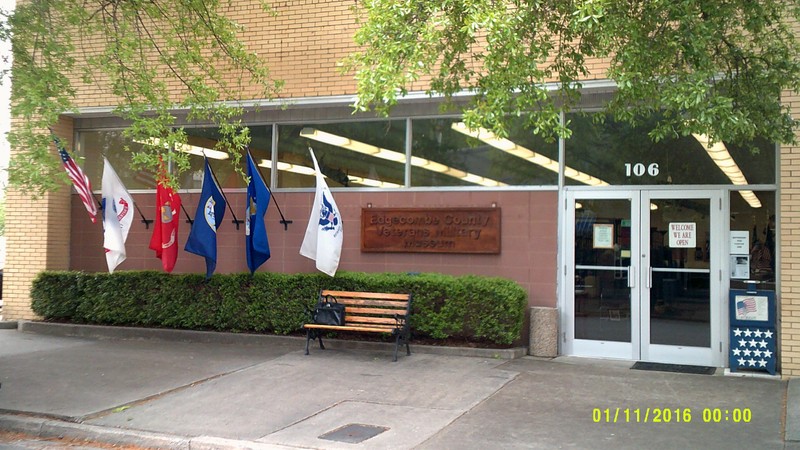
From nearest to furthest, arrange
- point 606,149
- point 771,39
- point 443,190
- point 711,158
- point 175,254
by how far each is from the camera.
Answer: point 771,39 → point 711,158 → point 606,149 → point 443,190 → point 175,254

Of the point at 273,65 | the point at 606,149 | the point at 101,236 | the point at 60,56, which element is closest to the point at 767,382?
the point at 606,149

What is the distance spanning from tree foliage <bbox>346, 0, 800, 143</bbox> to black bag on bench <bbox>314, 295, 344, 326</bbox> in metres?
3.69

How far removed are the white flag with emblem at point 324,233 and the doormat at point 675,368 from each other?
4890mm

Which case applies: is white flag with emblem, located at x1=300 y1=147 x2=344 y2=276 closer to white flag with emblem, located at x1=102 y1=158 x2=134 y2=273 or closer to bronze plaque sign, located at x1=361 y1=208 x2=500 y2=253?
bronze plaque sign, located at x1=361 y1=208 x2=500 y2=253

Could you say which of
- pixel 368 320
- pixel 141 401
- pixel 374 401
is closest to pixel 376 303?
pixel 368 320

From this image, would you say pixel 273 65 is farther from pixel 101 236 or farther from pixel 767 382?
pixel 767 382

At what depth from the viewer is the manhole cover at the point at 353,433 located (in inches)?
267

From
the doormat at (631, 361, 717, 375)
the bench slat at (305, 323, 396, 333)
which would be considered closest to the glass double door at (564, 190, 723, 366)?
the doormat at (631, 361, 717, 375)

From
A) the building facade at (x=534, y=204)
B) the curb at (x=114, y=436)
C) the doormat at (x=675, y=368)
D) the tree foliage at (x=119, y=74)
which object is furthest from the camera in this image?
the building facade at (x=534, y=204)

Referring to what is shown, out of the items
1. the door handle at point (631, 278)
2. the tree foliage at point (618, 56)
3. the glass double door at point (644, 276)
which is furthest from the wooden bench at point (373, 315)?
the tree foliage at point (618, 56)

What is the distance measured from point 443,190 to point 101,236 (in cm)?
711

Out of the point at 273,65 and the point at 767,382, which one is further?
the point at 273,65

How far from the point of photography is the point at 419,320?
11.0 m

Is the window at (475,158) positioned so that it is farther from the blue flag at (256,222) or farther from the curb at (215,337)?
the curb at (215,337)
